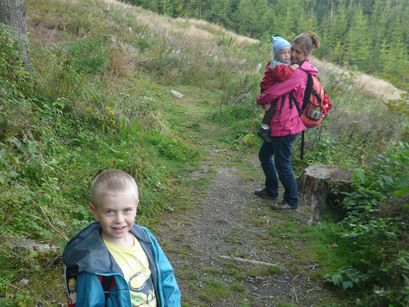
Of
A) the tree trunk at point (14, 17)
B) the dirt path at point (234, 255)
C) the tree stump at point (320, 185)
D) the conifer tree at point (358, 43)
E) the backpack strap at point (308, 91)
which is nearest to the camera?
the dirt path at point (234, 255)

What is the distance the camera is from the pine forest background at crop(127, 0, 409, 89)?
165ft

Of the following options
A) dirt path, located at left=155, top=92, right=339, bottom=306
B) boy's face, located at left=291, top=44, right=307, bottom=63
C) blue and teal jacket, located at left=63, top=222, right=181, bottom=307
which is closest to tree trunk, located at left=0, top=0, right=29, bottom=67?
dirt path, located at left=155, top=92, right=339, bottom=306

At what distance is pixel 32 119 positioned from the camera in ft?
16.6

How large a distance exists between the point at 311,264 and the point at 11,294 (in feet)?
8.86

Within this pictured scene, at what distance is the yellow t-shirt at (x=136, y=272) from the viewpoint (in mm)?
2139

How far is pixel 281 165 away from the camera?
5.30 metres

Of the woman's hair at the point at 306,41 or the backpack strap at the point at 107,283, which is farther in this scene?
the woman's hair at the point at 306,41

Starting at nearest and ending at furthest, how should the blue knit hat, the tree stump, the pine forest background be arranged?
1. the blue knit hat
2. the tree stump
3. the pine forest background

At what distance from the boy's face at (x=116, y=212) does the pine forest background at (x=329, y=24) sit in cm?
4145

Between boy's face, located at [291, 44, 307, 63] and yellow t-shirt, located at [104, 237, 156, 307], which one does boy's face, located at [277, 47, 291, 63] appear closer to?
boy's face, located at [291, 44, 307, 63]

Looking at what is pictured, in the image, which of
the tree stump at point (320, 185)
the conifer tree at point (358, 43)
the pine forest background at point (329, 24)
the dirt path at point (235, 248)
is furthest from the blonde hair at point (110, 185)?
the conifer tree at point (358, 43)

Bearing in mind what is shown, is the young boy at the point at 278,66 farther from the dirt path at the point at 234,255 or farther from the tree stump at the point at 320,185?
the dirt path at the point at 234,255

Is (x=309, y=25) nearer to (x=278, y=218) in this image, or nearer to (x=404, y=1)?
(x=404, y=1)

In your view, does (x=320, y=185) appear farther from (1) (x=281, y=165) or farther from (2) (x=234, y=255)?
(2) (x=234, y=255)
